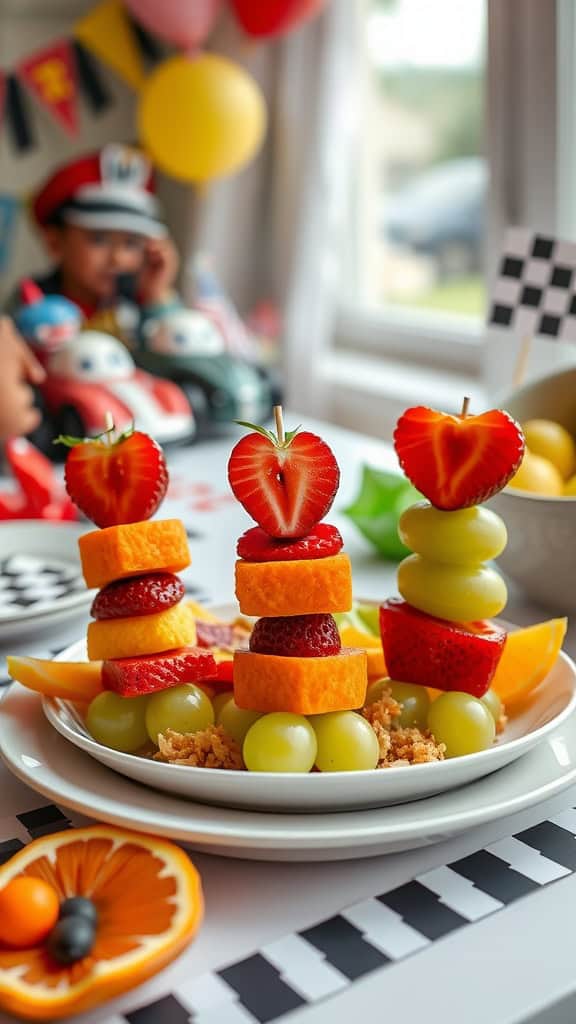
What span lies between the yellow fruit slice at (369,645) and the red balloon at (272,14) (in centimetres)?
186

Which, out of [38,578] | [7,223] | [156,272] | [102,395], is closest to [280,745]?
[38,578]

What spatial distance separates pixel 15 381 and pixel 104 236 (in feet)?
2.77

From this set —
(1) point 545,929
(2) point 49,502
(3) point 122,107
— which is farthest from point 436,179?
(1) point 545,929

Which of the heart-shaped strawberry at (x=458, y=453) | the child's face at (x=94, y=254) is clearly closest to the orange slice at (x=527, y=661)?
the heart-shaped strawberry at (x=458, y=453)

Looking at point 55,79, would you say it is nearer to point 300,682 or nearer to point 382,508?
point 382,508

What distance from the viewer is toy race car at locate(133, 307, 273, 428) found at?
1.89 m

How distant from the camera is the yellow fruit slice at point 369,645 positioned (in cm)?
74

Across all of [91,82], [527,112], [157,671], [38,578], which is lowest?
[38,578]

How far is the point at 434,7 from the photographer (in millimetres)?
2428

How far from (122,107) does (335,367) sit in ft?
3.16

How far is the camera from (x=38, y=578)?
3.66ft

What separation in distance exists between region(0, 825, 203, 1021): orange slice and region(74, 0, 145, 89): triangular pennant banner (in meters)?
2.54

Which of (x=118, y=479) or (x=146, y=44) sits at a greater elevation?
(x=146, y=44)

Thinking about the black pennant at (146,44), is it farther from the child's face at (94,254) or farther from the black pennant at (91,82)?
the child's face at (94,254)
